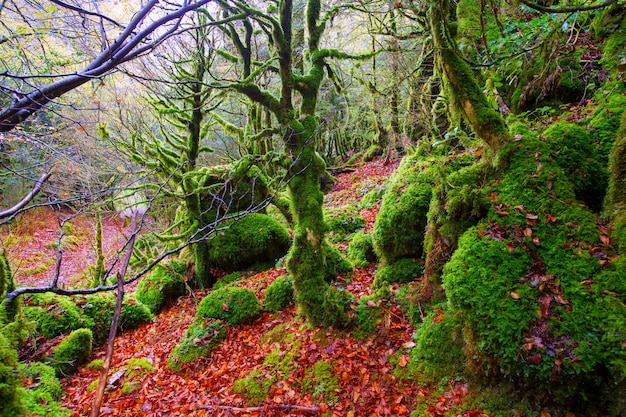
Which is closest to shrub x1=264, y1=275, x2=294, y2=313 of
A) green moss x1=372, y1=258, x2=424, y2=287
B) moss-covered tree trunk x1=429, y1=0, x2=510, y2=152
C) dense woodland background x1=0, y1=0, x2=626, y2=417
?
dense woodland background x1=0, y1=0, x2=626, y2=417

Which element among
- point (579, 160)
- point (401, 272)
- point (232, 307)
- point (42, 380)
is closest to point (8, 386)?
point (42, 380)

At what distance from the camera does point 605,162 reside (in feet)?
12.1

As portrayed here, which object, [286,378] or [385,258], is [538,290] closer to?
[385,258]

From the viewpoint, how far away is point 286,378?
444 cm

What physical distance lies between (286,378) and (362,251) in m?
3.37

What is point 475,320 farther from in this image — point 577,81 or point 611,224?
point 577,81

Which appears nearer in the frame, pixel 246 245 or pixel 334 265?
pixel 334 265

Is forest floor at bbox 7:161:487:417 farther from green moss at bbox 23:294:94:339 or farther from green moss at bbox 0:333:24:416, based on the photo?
green moss at bbox 0:333:24:416

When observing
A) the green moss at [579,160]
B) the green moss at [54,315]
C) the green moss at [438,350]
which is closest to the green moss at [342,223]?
the green moss at [438,350]

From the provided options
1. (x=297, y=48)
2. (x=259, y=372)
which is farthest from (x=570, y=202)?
(x=297, y=48)

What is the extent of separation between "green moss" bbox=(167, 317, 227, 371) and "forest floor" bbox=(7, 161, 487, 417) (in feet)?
0.43

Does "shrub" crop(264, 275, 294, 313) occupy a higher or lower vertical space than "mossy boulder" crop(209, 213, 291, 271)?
lower

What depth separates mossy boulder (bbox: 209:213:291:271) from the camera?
8586 millimetres

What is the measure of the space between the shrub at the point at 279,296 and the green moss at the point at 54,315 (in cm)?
404
